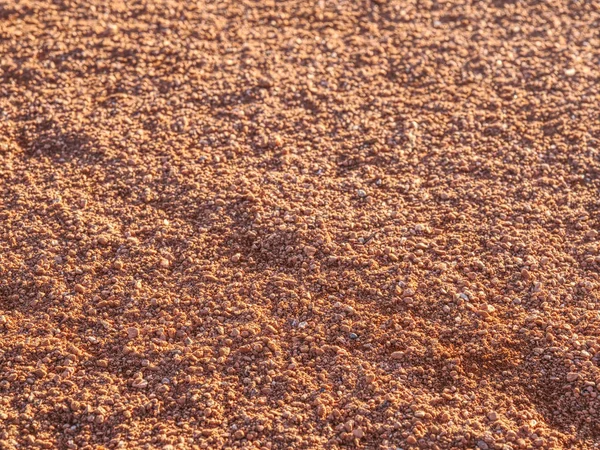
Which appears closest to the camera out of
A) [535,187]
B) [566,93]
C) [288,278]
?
[288,278]

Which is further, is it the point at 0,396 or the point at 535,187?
the point at 535,187

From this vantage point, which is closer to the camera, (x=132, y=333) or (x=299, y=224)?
(x=132, y=333)

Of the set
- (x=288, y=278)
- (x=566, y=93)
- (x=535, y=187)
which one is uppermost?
(x=566, y=93)

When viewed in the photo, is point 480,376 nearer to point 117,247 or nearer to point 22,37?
point 117,247

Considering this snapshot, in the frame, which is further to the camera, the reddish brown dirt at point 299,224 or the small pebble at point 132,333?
the small pebble at point 132,333

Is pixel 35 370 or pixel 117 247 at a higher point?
pixel 117 247

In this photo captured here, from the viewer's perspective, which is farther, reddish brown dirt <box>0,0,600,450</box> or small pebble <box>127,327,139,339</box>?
small pebble <box>127,327,139,339</box>

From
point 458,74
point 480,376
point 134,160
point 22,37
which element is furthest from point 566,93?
point 22,37

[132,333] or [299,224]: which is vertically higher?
[299,224]
